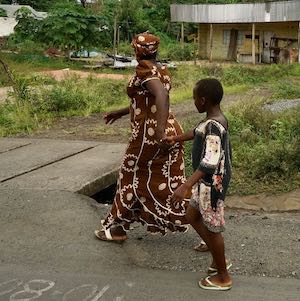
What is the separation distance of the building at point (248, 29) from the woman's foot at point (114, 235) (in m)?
24.3

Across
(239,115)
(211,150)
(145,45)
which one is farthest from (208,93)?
(239,115)

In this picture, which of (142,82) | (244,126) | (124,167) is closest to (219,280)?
(124,167)

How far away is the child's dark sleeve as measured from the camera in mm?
3410

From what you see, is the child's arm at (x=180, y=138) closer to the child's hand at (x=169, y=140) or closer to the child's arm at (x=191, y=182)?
the child's hand at (x=169, y=140)

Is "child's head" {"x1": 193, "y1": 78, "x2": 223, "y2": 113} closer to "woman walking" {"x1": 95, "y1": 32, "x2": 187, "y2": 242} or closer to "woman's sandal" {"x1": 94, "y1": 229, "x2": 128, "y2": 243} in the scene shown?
"woman walking" {"x1": 95, "y1": 32, "x2": 187, "y2": 242}

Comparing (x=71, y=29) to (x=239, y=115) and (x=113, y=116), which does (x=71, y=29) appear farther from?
(x=113, y=116)

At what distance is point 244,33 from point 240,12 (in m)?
2.95

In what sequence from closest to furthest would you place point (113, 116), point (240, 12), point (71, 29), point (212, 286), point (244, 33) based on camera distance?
1. point (212, 286)
2. point (113, 116)
3. point (71, 29)
4. point (240, 12)
5. point (244, 33)

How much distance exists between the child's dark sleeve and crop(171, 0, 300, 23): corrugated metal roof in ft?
80.9

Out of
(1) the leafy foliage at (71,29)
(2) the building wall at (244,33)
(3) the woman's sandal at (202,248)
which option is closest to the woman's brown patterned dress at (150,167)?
(3) the woman's sandal at (202,248)

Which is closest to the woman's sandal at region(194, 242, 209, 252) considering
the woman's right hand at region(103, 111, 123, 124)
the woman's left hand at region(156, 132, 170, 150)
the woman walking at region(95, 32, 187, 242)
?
the woman walking at region(95, 32, 187, 242)

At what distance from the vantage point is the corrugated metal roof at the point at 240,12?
27.0m

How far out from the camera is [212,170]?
342 cm

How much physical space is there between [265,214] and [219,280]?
6.42ft
